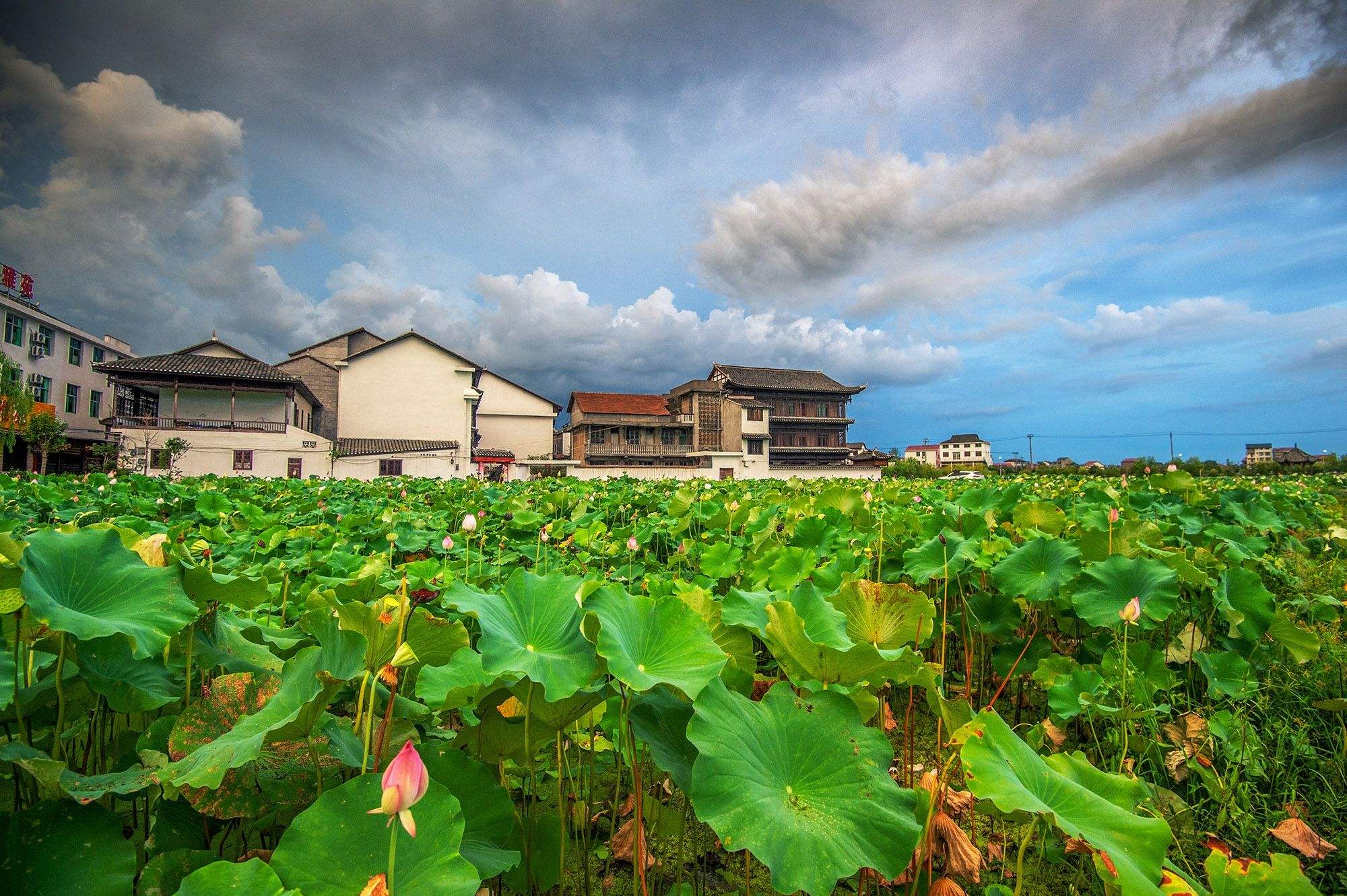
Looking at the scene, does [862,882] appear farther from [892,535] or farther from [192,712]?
[892,535]

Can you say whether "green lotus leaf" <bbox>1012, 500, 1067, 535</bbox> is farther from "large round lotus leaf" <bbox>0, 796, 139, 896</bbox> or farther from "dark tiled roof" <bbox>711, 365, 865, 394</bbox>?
"dark tiled roof" <bbox>711, 365, 865, 394</bbox>

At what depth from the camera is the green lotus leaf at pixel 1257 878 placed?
809mm

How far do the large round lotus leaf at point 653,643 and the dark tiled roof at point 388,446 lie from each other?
2436cm

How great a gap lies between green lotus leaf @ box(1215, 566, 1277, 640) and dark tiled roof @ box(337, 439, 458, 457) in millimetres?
24291

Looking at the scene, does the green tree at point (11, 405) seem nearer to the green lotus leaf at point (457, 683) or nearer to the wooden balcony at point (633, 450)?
the wooden balcony at point (633, 450)

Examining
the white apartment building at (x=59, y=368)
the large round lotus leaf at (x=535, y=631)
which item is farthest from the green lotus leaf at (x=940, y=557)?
the white apartment building at (x=59, y=368)

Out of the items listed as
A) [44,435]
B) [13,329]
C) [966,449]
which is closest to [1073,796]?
[44,435]

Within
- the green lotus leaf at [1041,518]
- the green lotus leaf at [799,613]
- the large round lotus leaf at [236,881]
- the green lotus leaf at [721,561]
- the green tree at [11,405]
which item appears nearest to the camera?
the large round lotus leaf at [236,881]

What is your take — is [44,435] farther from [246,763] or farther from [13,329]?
[246,763]

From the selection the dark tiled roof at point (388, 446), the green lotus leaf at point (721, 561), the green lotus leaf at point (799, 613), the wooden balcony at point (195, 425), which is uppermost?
the wooden balcony at point (195, 425)

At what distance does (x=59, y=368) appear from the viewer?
90.2ft

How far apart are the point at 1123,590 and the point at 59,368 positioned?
3867 cm

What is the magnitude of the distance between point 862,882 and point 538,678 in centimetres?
75

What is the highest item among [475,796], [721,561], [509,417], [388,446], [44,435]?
[509,417]
